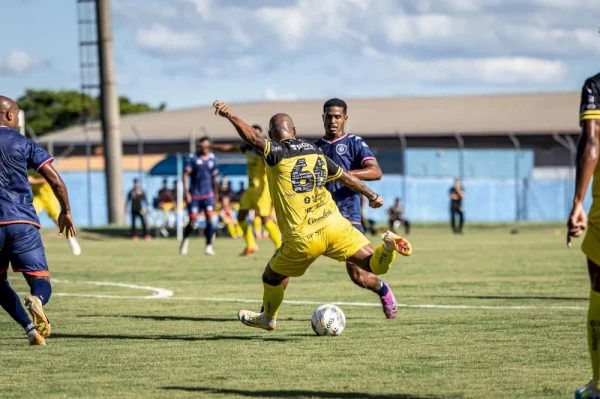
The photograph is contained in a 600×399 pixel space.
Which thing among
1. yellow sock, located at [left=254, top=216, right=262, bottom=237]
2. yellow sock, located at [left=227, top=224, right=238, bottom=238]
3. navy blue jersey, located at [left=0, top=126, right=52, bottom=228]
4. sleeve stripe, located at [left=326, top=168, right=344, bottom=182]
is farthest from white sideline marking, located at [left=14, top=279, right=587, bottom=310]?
yellow sock, located at [left=227, top=224, right=238, bottom=238]

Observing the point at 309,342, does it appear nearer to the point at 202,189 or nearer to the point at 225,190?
the point at 202,189

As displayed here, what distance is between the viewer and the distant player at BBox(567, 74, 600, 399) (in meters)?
6.45

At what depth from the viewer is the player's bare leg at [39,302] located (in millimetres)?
9414

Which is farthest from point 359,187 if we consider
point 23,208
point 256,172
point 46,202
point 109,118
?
point 109,118

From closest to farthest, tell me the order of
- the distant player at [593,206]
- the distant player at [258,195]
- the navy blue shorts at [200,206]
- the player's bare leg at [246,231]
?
the distant player at [593,206] → the distant player at [258,195] → the player's bare leg at [246,231] → the navy blue shorts at [200,206]

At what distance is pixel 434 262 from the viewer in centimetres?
2261

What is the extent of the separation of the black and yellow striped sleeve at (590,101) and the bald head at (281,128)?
3.75m

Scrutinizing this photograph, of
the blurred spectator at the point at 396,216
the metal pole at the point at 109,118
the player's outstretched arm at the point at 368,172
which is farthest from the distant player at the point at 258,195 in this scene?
the metal pole at the point at 109,118

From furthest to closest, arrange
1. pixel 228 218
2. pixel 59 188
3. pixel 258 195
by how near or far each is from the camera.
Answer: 1. pixel 228 218
2. pixel 258 195
3. pixel 59 188

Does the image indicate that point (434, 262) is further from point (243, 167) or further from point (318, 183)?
point (243, 167)

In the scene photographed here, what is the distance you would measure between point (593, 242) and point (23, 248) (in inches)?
200

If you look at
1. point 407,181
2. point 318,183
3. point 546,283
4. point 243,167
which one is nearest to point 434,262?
point 546,283

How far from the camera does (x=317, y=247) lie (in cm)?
986

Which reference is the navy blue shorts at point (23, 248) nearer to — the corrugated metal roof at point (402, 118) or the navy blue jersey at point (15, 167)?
the navy blue jersey at point (15, 167)
